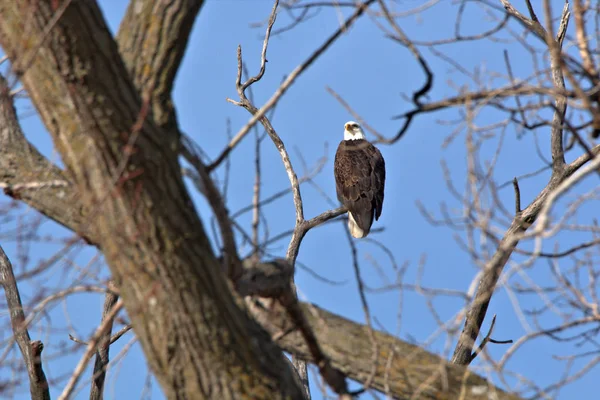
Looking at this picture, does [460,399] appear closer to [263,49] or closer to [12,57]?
[12,57]

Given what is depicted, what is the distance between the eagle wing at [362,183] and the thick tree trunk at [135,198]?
671 cm

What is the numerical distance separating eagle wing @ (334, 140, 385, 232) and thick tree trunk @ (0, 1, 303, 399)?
6710 mm

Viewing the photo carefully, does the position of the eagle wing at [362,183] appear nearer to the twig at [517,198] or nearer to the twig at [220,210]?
the twig at [517,198]

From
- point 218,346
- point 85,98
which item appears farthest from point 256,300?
point 85,98

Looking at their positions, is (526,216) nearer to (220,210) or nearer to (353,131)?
(220,210)

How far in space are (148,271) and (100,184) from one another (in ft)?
0.98

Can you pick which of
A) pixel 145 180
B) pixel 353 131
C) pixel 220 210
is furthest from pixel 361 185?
pixel 145 180

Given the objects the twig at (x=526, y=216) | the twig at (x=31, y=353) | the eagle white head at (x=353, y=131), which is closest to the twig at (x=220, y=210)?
the twig at (x=31, y=353)

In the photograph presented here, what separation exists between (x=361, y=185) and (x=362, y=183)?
3cm

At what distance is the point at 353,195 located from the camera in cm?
910

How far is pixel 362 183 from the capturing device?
9.01 meters

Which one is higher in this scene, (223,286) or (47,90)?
(47,90)

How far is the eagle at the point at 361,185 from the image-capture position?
356 inches

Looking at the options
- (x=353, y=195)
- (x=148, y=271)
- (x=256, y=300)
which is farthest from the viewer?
(x=353, y=195)
